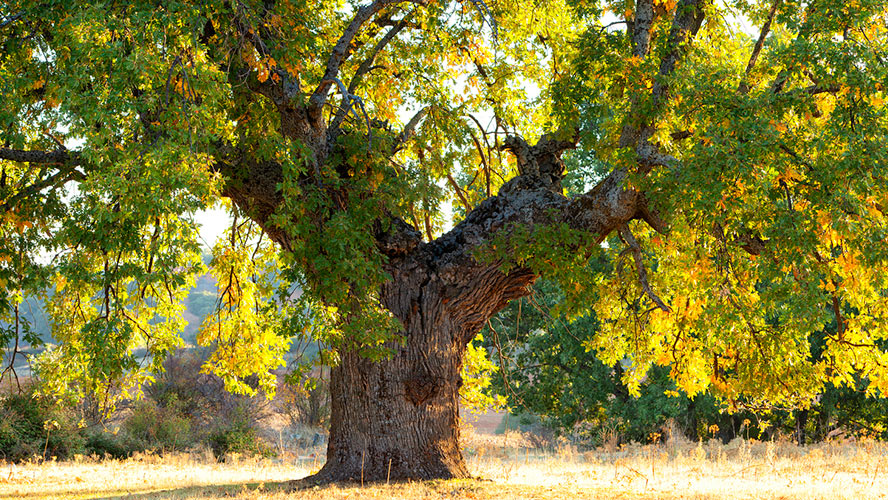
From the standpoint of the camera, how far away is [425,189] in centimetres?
791

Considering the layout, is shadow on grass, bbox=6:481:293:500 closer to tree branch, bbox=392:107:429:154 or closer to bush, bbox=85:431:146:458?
tree branch, bbox=392:107:429:154

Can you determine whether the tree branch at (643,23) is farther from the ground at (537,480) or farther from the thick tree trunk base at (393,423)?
the ground at (537,480)

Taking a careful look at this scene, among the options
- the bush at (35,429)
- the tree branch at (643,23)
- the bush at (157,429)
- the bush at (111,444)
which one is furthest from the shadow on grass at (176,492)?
the bush at (157,429)

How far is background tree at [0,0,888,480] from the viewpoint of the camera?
634cm

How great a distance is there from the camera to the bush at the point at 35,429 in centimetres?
1510

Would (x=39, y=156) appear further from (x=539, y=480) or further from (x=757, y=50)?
(x=757, y=50)

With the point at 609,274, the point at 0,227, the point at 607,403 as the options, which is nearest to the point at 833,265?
the point at 609,274

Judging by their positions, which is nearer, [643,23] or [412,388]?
[412,388]

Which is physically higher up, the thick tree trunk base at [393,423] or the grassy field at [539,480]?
the thick tree trunk base at [393,423]

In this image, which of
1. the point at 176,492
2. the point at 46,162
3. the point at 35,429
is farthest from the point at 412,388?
the point at 35,429

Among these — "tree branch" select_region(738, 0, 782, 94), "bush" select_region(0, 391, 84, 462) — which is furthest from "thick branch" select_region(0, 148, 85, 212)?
"bush" select_region(0, 391, 84, 462)

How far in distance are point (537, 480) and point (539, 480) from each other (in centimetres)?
3

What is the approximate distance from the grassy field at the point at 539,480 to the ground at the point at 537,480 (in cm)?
1

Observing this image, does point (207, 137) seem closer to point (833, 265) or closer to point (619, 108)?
point (619, 108)
